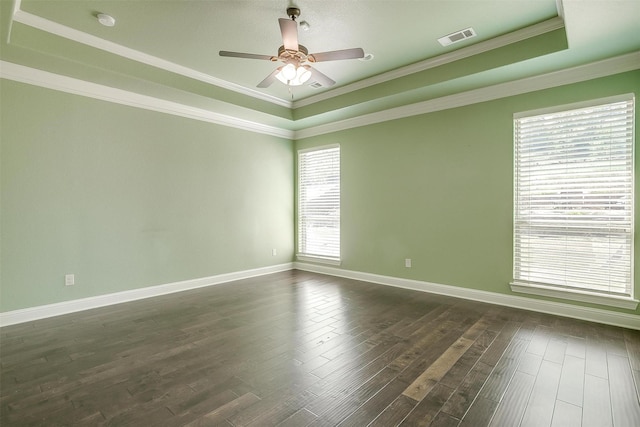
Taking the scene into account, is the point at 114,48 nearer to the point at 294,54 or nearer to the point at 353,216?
the point at 294,54

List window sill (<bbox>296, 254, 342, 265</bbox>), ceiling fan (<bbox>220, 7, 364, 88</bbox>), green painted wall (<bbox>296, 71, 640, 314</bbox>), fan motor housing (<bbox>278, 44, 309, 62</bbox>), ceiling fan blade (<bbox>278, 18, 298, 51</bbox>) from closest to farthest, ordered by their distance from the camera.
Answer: ceiling fan blade (<bbox>278, 18, 298, 51</bbox>)
ceiling fan (<bbox>220, 7, 364, 88</bbox>)
fan motor housing (<bbox>278, 44, 309, 62</bbox>)
green painted wall (<bbox>296, 71, 640, 314</bbox>)
window sill (<bbox>296, 254, 342, 265</bbox>)

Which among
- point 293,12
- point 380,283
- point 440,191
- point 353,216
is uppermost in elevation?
point 293,12

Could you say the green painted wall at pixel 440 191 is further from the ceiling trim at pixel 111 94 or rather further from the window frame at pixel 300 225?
the ceiling trim at pixel 111 94

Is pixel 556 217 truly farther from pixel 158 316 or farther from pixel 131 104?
pixel 131 104

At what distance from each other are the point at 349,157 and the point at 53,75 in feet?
14.1

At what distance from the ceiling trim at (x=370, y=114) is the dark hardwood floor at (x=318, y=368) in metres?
2.76

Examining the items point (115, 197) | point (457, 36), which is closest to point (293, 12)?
point (457, 36)

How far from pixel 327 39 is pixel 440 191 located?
8.64 feet

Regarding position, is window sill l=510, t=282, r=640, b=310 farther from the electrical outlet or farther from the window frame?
the electrical outlet

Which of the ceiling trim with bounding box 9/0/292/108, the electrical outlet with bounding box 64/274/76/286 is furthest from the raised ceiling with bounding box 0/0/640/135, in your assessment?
the electrical outlet with bounding box 64/274/76/286

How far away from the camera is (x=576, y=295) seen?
3.55m

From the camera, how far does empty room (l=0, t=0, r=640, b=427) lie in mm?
2252

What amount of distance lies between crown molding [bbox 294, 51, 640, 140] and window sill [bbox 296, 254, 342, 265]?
2.51 metres

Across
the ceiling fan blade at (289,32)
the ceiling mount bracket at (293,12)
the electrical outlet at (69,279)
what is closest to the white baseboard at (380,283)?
the electrical outlet at (69,279)
